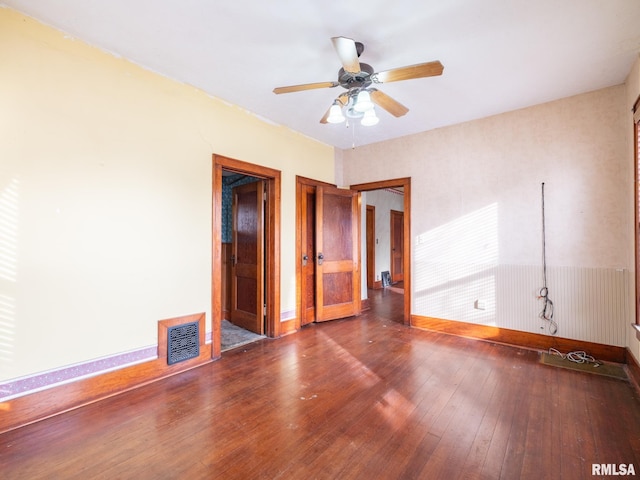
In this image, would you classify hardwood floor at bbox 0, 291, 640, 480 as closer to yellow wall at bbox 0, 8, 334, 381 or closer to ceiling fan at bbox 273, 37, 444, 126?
yellow wall at bbox 0, 8, 334, 381

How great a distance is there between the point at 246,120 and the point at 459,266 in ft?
10.9

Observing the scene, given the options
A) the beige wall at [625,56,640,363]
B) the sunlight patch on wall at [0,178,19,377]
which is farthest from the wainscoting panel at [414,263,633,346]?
the sunlight patch on wall at [0,178,19,377]

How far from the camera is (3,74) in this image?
6.56ft

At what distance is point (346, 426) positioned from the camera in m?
2.00

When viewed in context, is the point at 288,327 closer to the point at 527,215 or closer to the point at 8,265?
the point at 8,265

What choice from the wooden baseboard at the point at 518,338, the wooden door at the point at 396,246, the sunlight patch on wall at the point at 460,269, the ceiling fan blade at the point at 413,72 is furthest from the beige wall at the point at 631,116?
the wooden door at the point at 396,246

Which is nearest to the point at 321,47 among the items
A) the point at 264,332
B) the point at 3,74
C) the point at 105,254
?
the point at 3,74

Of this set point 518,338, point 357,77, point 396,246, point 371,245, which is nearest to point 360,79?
point 357,77

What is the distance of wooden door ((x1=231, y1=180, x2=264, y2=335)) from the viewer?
13.1ft

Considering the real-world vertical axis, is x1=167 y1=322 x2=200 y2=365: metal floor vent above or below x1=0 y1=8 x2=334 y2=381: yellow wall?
below

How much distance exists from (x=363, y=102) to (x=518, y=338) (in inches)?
128

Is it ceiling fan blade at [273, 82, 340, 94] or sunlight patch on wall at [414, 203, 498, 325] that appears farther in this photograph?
sunlight patch on wall at [414, 203, 498, 325]

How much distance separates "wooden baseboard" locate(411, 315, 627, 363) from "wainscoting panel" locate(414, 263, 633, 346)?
0.18ft

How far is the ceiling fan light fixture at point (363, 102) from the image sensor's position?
2.37 metres
